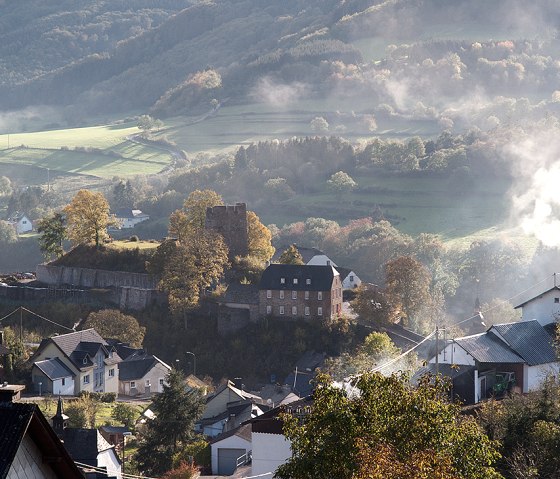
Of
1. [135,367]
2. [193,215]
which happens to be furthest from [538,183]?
[135,367]

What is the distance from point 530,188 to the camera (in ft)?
502

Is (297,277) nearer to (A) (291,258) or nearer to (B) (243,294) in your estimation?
(B) (243,294)

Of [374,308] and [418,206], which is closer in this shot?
[374,308]

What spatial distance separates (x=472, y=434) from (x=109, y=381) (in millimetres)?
51541

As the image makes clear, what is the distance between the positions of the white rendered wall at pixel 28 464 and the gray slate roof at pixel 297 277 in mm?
66333

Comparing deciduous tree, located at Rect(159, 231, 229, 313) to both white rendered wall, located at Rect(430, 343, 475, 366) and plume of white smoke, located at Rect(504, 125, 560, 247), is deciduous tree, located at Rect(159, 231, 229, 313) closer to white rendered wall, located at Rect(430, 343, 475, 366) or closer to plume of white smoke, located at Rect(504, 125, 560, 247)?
white rendered wall, located at Rect(430, 343, 475, 366)

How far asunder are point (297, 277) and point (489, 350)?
3144 cm

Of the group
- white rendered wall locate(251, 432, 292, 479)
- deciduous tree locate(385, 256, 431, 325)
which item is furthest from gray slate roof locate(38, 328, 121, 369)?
white rendered wall locate(251, 432, 292, 479)

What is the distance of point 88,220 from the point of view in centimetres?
9462

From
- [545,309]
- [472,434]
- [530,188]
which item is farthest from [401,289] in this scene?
[530,188]

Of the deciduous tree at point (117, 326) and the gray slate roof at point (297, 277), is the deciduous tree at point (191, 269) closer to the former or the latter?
the deciduous tree at point (117, 326)

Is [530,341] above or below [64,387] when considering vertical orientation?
above

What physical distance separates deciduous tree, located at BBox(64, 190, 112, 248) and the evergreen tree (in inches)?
1502

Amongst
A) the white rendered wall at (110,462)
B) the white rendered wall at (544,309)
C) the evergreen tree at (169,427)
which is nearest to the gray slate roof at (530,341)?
the white rendered wall at (544,309)
